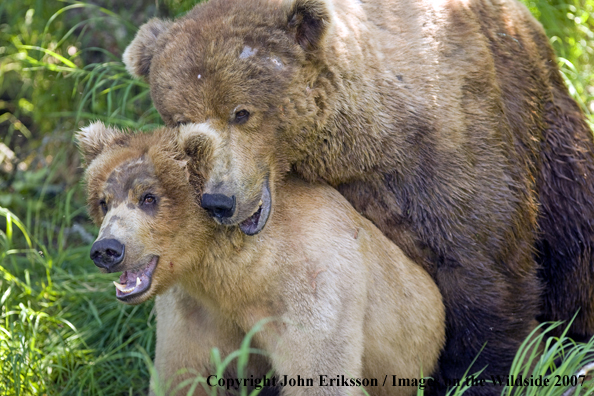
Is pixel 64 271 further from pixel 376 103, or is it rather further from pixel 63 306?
pixel 376 103

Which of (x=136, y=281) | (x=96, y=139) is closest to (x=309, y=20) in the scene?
(x=96, y=139)

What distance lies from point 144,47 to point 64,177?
2.92 meters

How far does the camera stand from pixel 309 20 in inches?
147

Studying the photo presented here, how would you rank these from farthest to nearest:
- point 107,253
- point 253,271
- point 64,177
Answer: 1. point 64,177
2. point 253,271
3. point 107,253

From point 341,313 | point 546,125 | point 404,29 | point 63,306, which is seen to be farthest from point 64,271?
point 546,125

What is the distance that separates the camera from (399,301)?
3.78 meters

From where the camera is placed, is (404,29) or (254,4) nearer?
(254,4)

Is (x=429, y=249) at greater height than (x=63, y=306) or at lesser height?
greater

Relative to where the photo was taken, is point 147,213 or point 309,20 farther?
point 309,20

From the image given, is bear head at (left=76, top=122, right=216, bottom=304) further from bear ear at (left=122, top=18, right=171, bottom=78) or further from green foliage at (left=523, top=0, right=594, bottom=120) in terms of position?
green foliage at (left=523, top=0, right=594, bottom=120)

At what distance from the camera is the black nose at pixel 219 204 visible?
128 inches

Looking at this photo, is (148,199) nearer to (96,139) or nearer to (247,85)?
(96,139)

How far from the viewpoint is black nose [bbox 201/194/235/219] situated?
A: 3.25 m

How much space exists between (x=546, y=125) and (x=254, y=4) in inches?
83.7
